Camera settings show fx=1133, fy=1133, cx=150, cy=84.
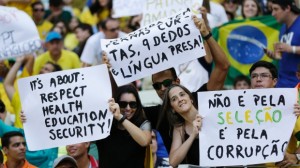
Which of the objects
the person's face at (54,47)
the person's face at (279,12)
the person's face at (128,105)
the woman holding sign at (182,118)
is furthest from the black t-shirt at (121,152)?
the person's face at (54,47)

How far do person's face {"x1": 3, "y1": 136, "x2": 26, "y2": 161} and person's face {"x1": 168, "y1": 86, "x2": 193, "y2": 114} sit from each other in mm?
1819

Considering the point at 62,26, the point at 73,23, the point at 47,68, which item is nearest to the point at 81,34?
the point at 62,26

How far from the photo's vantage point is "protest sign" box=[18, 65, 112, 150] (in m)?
9.80

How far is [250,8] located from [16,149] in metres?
5.94

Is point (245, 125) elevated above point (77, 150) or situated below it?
above

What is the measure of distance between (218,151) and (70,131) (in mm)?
1411

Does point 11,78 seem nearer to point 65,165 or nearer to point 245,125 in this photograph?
point 65,165

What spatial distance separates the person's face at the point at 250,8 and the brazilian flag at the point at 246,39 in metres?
0.77

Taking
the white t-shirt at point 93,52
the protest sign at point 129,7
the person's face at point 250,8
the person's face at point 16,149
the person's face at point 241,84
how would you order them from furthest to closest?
the person's face at point 250,8 < the white t-shirt at point 93,52 < the protest sign at point 129,7 < the person's face at point 241,84 < the person's face at point 16,149

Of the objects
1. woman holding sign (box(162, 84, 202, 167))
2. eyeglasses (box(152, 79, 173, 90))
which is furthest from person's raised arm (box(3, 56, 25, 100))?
woman holding sign (box(162, 84, 202, 167))

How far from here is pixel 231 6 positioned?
1744 cm

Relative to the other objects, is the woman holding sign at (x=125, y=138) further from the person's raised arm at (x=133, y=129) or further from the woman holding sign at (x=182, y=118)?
the woman holding sign at (x=182, y=118)

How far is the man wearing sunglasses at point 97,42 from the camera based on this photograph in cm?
1513

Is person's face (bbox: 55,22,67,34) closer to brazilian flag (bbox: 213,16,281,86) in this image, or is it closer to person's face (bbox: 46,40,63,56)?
person's face (bbox: 46,40,63,56)
